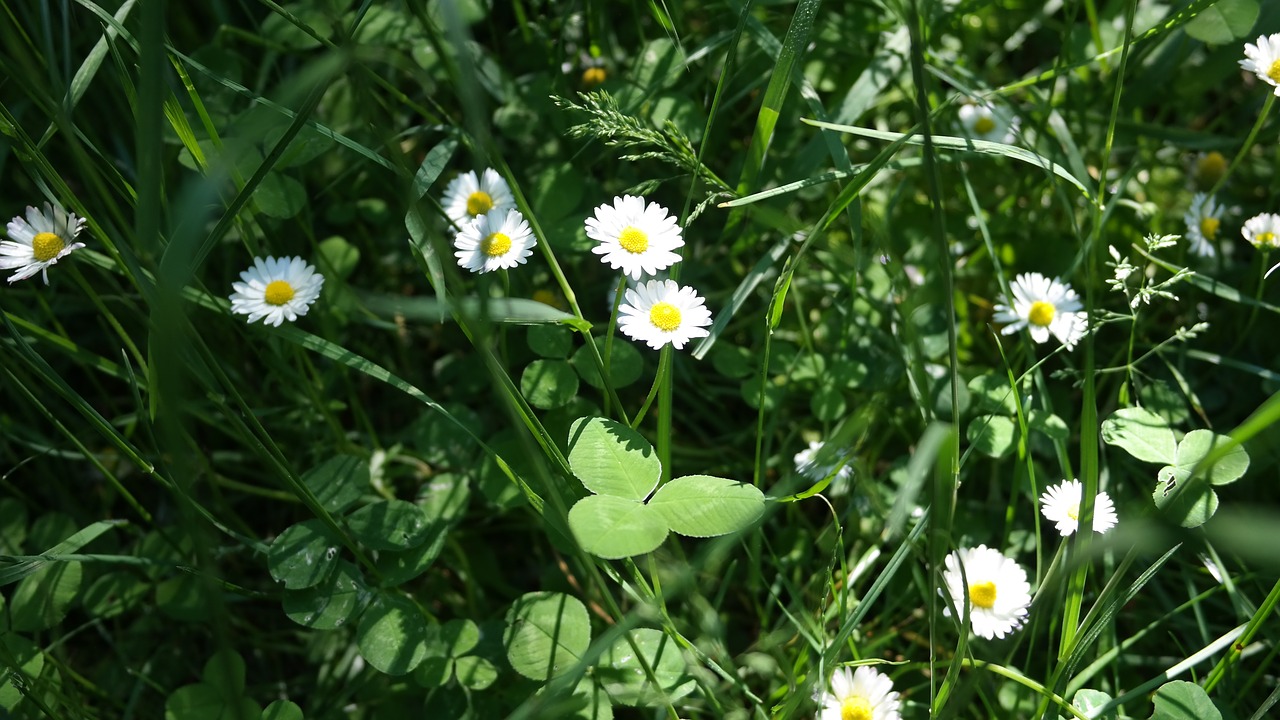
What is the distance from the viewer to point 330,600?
4.70 ft

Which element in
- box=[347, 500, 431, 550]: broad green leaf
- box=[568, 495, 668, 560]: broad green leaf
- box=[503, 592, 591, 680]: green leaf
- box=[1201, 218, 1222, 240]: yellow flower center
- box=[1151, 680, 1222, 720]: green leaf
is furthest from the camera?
box=[1201, 218, 1222, 240]: yellow flower center

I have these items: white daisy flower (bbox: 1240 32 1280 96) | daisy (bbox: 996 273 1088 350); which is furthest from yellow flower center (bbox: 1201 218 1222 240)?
daisy (bbox: 996 273 1088 350)

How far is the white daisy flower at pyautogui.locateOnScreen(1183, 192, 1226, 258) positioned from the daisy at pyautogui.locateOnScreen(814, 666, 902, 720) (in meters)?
1.05

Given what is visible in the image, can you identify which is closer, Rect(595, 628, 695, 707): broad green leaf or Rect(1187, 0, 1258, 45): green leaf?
Rect(595, 628, 695, 707): broad green leaf

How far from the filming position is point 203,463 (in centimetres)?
166

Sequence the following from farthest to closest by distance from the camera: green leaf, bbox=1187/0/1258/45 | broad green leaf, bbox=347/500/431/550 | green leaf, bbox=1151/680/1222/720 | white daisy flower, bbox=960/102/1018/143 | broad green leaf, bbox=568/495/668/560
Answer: white daisy flower, bbox=960/102/1018/143 → green leaf, bbox=1187/0/1258/45 → broad green leaf, bbox=347/500/431/550 → green leaf, bbox=1151/680/1222/720 → broad green leaf, bbox=568/495/668/560

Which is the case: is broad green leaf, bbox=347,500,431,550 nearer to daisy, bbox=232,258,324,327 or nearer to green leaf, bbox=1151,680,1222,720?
daisy, bbox=232,258,324,327

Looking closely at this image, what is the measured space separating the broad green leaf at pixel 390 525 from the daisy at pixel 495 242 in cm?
41

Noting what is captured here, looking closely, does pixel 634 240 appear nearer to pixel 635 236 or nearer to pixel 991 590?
pixel 635 236

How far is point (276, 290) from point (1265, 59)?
172 cm

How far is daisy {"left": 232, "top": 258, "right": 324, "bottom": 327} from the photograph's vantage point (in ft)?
4.94

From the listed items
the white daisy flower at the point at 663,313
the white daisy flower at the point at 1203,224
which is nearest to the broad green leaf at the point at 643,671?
the white daisy flower at the point at 663,313

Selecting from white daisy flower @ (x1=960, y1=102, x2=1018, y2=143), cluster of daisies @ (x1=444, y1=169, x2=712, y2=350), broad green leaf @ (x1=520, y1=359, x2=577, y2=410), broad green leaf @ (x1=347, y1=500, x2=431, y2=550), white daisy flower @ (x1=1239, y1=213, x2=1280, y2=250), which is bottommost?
broad green leaf @ (x1=347, y1=500, x2=431, y2=550)

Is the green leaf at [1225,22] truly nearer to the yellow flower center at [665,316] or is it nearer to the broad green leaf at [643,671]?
the yellow flower center at [665,316]
